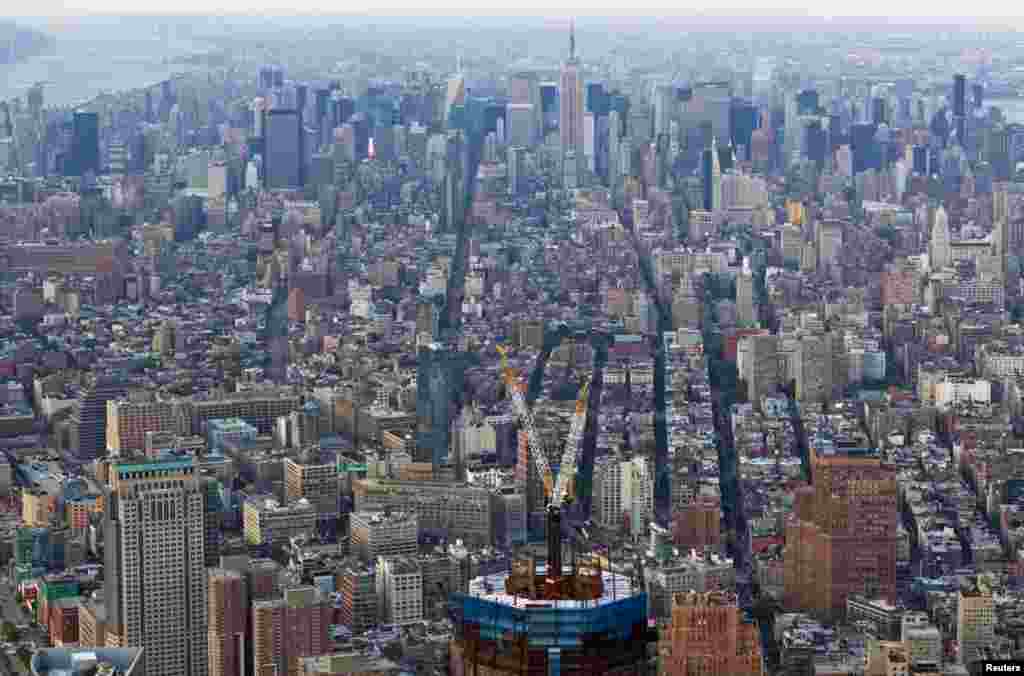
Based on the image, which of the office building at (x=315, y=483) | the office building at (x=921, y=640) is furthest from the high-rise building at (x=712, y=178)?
the office building at (x=921, y=640)

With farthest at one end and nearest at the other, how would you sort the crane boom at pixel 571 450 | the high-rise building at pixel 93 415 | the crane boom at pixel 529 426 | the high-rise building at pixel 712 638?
the high-rise building at pixel 93 415 < the crane boom at pixel 529 426 < the crane boom at pixel 571 450 < the high-rise building at pixel 712 638

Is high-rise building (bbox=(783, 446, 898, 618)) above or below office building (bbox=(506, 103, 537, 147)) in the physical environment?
below

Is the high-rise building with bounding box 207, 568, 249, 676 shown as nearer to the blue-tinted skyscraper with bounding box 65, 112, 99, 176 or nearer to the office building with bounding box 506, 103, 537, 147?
the blue-tinted skyscraper with bounding box 65, 112, 99, 176

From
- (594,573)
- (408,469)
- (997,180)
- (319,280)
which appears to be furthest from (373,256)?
(594,573)

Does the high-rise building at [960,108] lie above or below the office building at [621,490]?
above

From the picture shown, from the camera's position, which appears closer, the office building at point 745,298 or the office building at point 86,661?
the office building at point 86,661

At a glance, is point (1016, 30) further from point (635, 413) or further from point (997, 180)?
point (997, 180)

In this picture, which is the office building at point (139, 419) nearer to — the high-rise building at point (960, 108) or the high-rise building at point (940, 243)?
the high-rise building at point (940, 243)

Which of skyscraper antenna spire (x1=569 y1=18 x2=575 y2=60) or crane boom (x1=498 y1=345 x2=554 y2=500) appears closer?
crane boom (x1=498 y1=345 x2=554 y2=500)

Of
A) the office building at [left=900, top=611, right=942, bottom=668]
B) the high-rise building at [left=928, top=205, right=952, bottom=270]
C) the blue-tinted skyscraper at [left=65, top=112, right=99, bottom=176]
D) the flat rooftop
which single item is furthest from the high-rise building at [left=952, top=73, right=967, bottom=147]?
the flat rooftop
